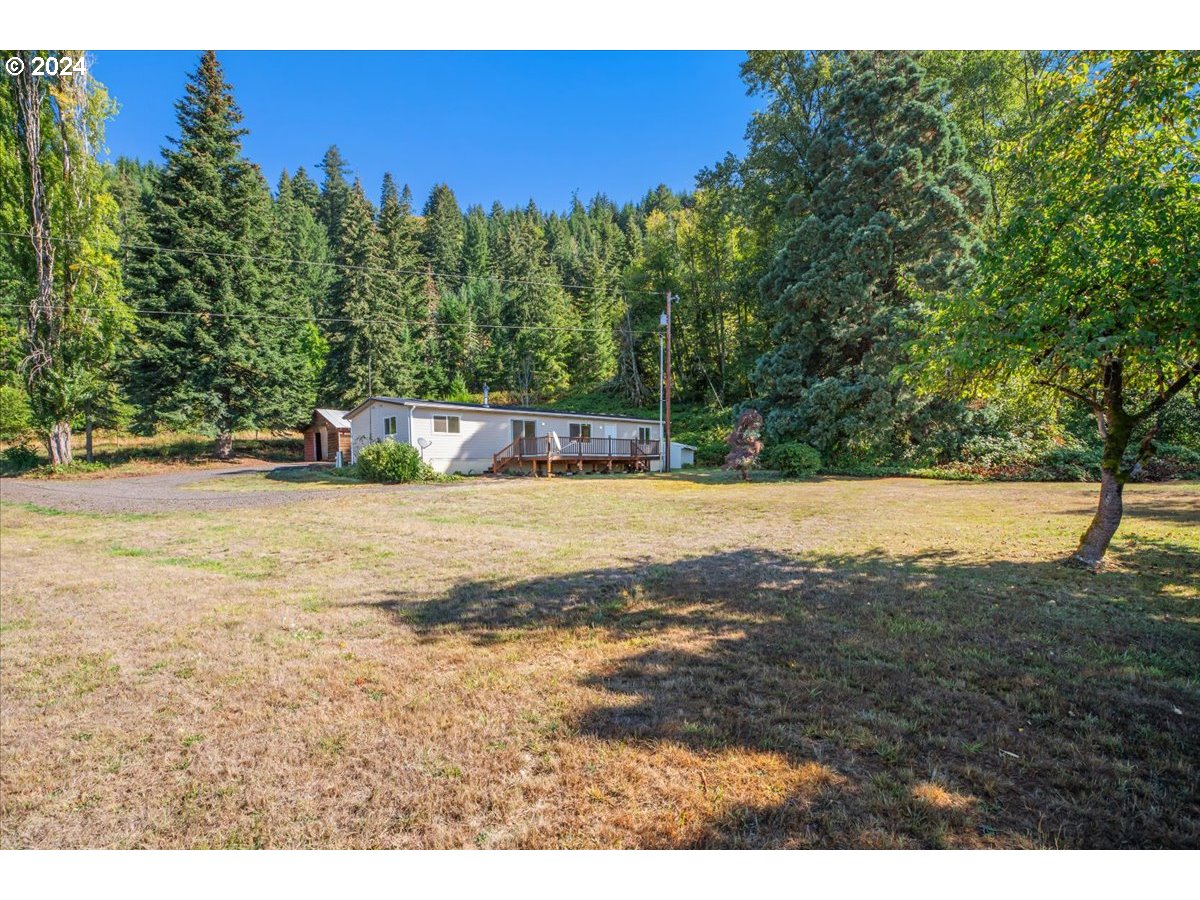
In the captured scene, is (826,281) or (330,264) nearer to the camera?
(826,281)

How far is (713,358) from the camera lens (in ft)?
114

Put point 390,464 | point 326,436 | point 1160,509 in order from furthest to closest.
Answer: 1. point 326,436
2. point 390,464
3. point 1160,509

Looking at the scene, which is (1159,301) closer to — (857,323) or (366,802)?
(366,802)

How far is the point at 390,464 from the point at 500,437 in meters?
5.78

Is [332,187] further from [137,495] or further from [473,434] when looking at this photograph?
[137,495]

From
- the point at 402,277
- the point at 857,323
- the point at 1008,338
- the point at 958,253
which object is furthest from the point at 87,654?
the point at 402,277

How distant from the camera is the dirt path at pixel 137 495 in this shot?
10.5 m

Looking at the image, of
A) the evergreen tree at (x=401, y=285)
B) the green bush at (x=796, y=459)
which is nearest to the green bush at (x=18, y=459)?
the evergreen tree at (x=401, y=285)

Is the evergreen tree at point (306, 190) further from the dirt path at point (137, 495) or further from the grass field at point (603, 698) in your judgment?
the grass field at point (603, 698)

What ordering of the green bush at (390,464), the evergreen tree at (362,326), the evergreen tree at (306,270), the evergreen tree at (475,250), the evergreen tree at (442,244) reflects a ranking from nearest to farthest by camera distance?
the green bush at (390,464)
the evergreen tree at (362,326)
the evergreen tree at (306,270)
the evergreen tree at (442,244)
the evergreen tree at (475,250)

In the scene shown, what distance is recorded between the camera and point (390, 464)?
1636cm

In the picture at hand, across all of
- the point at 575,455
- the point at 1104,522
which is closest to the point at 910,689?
the point at 1104,522

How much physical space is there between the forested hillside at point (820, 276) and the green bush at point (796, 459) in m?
1.32

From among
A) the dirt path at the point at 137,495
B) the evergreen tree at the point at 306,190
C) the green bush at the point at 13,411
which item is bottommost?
the dirt path at the point at 137,495
